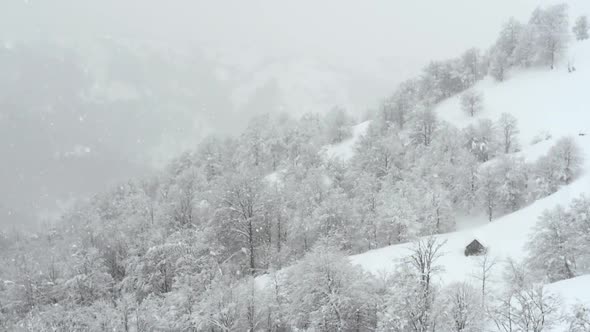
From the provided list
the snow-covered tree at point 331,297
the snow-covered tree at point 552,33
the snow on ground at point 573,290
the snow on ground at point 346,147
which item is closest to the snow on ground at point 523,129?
the snow on ground at point 573,290

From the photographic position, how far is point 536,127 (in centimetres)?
7444

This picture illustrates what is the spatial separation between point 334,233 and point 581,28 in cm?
8835

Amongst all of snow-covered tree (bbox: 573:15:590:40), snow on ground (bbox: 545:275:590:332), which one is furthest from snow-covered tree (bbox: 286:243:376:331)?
snow-covered tree (bbox: 573:15:590:40)

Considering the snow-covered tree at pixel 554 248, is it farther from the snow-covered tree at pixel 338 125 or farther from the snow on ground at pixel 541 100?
the snow-covered tree at pixel 338 125

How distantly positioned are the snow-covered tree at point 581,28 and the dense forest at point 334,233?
38 centimetres

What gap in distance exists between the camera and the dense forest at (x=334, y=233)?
33562 mm

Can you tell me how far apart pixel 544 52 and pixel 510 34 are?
38.3ft

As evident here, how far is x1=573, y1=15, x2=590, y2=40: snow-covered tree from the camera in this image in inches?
3784

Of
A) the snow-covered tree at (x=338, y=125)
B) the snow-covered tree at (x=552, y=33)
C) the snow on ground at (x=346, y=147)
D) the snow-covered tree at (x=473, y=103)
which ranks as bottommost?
the snow on ground at (x=346, y=147)

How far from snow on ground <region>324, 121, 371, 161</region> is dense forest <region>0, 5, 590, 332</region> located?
1790 millimetres

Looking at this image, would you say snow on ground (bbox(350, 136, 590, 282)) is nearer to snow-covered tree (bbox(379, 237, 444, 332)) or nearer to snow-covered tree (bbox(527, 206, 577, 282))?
snow-covered tree (bbox(527, 206, 577, 282))

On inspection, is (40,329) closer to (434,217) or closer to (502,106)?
(434,217)

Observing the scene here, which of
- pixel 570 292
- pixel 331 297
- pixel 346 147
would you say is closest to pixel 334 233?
pixel 331 297

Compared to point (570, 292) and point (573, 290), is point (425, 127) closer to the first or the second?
point (573, 290)
